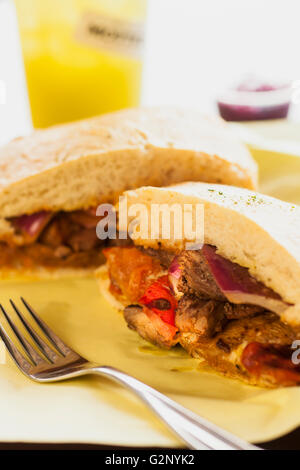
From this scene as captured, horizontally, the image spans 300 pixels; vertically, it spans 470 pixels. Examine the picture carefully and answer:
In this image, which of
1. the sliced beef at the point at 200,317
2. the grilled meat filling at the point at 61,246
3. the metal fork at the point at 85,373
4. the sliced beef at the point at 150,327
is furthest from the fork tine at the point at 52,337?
the grilled meat filling at the point at 61,246

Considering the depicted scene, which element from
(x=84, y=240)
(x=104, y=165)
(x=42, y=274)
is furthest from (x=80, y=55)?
(x=42, y=274)

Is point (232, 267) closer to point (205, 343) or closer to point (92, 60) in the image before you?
point (205, 343)

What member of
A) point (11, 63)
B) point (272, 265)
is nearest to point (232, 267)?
point (272, 265)

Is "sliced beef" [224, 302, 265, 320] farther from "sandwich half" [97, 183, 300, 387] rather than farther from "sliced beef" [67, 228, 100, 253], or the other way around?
"sliced beef" [67, 228, 100, 253]

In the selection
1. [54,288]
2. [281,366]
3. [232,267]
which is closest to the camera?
[281,366]

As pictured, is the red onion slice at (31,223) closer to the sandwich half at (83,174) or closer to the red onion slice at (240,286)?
the sandwich half at (83,174)

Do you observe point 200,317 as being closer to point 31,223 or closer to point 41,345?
point 41,345
